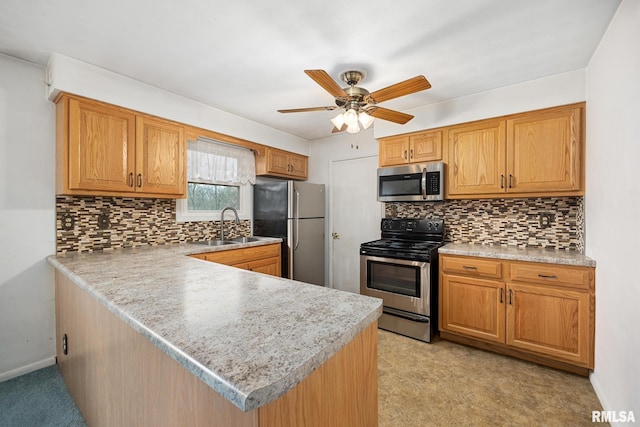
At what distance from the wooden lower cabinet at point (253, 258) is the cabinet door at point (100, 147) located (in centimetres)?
93

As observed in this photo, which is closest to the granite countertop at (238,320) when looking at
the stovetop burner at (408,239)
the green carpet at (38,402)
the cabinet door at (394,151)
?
the green carpet at (38,402)

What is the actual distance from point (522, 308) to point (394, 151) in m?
1.93

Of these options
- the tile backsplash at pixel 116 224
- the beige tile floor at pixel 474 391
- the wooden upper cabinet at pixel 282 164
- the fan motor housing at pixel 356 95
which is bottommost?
the beige tile floor at pixel 474 391

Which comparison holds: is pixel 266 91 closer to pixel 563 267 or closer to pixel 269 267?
pixel 269 267

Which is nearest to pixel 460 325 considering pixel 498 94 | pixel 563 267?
pixel 563 267

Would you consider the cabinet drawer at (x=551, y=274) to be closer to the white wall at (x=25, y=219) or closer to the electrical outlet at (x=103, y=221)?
the electrical outlet at (x=103, y=221)

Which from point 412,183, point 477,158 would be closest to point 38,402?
point 412,183

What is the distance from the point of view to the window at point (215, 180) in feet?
10.4

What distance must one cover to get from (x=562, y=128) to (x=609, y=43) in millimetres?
749

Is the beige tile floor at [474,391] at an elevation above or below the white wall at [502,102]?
below

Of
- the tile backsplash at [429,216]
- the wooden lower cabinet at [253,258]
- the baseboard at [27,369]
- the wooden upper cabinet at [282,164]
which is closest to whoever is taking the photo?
the baseboard at [27,369]

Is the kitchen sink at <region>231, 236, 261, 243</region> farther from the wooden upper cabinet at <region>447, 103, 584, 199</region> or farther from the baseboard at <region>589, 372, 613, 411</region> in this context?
the baseboard at <region>589, 372, 613, 411</region>

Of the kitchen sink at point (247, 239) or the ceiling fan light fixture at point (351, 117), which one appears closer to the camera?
the ceiling fan light fixture at point (351, 117)

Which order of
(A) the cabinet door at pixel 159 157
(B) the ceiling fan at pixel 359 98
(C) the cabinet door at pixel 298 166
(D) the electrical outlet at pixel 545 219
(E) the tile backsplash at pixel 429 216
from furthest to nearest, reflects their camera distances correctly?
(C) the cabinet door at pixel 298 166 → (D) the electrical outlet at pixel 545 219 → (A) the cabinet door at pixel 159 157 → (E) the tile backsplash at pixel 429 216 → (B) the ceiling fan at pixel 359 98
